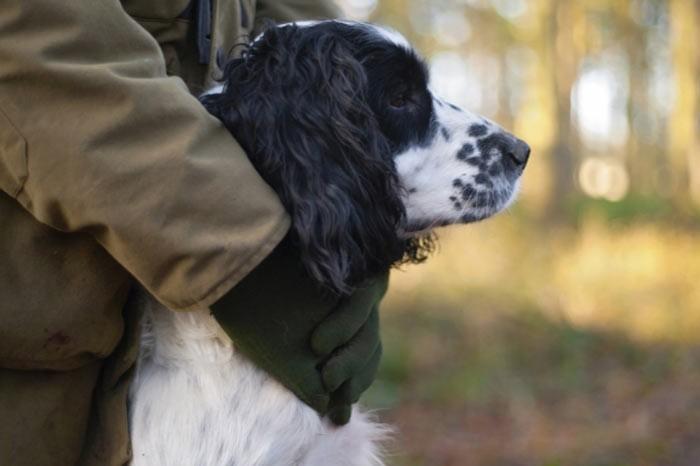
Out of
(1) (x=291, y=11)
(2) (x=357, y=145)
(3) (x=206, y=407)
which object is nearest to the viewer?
(3) (x=206, y=407)

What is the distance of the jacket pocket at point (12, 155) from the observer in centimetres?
210

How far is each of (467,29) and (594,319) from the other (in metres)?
19.4

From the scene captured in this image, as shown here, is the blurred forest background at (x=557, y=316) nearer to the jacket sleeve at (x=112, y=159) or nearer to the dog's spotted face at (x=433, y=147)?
the dog's spotted face at (x=433, y=147)

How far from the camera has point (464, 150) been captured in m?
2.99

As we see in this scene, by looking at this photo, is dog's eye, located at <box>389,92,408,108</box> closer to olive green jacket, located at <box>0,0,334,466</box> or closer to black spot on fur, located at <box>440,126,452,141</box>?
black spot on fur, located at <box>440,126,452,141</box>

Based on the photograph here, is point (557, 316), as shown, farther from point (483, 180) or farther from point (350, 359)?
point (350, 359)

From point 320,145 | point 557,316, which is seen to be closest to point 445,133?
point 320,145

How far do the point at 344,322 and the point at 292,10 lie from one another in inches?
48.6

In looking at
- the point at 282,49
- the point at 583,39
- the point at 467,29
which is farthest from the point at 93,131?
the point at 467,29

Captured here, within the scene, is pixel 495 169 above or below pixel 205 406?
above

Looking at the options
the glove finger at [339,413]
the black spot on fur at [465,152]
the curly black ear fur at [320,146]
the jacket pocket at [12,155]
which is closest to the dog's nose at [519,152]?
the black spot on fur at [465,152]

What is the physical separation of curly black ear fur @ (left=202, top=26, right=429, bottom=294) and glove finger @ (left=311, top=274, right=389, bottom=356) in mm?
54

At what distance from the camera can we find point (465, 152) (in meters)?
2.99

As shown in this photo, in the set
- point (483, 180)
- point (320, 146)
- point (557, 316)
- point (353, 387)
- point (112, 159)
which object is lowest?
point (557, 316)
